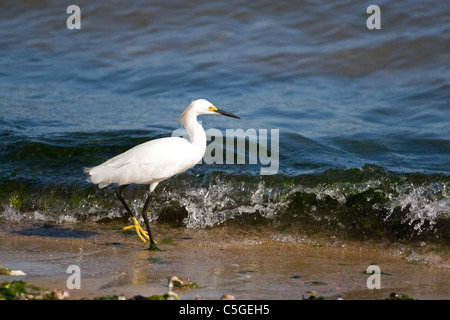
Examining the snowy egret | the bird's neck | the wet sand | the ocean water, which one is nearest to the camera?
the wet sand

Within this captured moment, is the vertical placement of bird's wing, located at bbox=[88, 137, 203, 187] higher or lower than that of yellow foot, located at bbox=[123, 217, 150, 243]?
higher

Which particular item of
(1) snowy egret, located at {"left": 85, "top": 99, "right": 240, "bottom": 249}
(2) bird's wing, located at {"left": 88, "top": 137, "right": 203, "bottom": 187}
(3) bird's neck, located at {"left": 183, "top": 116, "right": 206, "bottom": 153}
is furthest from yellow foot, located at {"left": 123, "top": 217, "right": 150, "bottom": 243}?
(3) bird's neck, located at {"left": 183, "top": 116, "right": 206, "bottom": 153}

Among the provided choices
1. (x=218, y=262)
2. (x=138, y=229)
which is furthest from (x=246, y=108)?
(x=218, y=262)

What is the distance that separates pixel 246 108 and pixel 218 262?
179 inches

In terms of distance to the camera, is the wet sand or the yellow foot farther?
the yellow foot

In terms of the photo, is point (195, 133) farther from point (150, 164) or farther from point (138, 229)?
point (138, 229)

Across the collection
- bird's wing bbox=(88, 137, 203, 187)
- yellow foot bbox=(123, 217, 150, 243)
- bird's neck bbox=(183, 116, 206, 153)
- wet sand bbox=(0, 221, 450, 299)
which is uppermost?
bird's neck bbox=(183, 116, 206, 153)

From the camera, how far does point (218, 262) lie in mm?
4883

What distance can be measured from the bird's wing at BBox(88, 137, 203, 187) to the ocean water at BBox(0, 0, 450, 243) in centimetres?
94

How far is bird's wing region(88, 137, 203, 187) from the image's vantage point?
5.29m

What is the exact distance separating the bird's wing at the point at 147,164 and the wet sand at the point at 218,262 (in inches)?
25.7

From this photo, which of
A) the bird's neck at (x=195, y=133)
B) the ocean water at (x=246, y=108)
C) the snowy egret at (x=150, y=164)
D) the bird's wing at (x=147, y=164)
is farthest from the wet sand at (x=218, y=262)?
the bird's neck at (x=195, y=133)

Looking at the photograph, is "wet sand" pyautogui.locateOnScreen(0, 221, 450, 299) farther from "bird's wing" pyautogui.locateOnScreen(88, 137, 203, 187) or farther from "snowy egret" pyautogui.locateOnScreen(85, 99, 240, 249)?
"bird's wing" pyautogui.locateOnScreen(88, 137, 203, 187)

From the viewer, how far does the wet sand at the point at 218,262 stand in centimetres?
414
